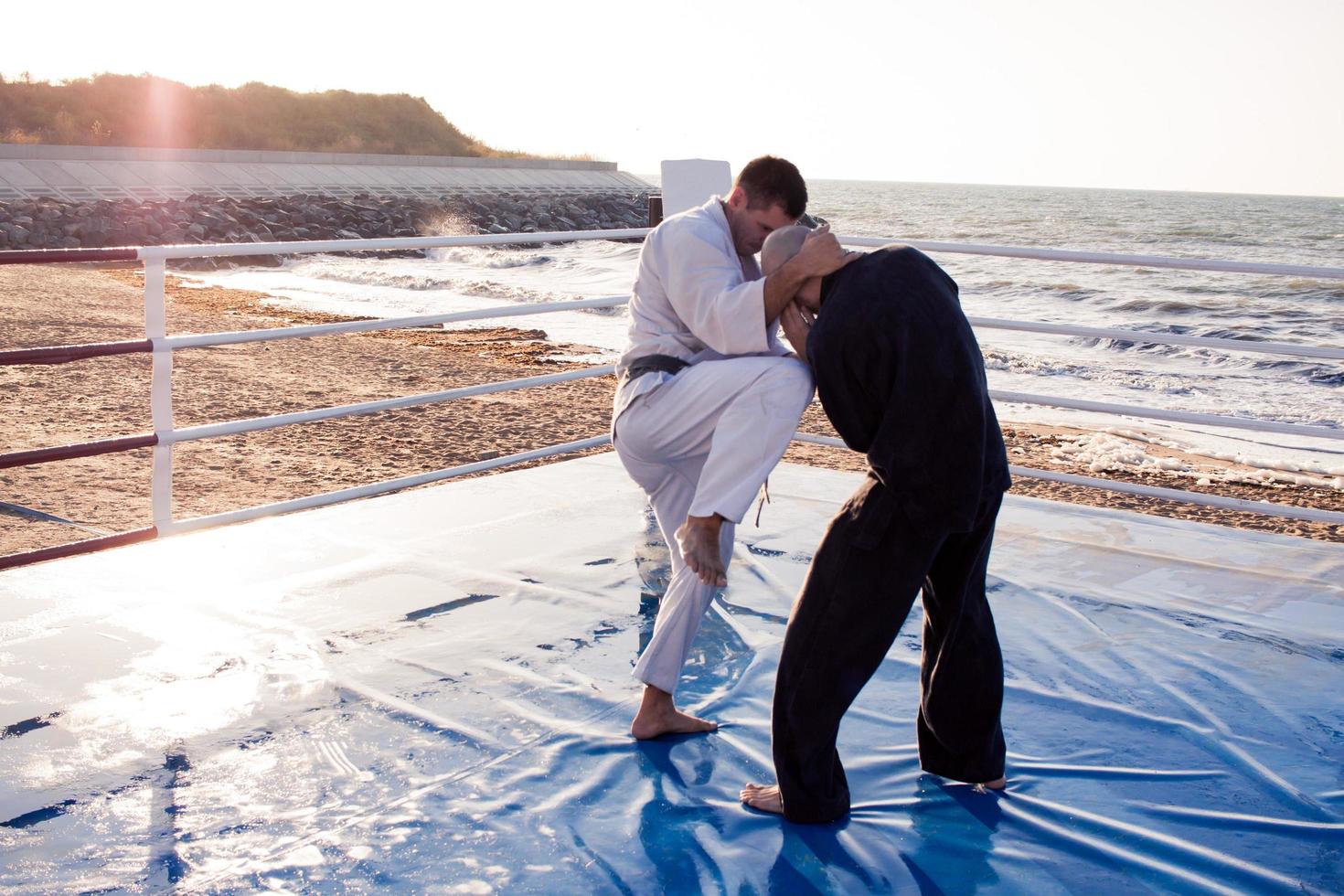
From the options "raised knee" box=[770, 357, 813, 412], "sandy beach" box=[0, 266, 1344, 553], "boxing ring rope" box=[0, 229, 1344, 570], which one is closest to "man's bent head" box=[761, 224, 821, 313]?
"raised knee" box=[770, 357, 813, 412]

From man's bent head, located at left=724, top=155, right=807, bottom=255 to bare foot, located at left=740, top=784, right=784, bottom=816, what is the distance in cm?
113

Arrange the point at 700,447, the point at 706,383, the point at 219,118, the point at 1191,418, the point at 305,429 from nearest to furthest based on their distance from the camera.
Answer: the point at 706,383 < the point at 700,447 < the point at 1191,418 < the point at 305,429 < the point at 219,118

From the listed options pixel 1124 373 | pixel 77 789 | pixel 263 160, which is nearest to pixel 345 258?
pixel 263 160

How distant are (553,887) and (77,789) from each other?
0.99m

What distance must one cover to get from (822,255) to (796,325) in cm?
19

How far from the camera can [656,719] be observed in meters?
2.68

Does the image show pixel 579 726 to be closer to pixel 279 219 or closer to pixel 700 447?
pixel 700 447

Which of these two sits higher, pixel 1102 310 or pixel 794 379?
pixel 794 379

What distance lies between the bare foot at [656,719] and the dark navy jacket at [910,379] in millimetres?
751

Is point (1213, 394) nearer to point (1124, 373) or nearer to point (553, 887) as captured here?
point (1124, 373)

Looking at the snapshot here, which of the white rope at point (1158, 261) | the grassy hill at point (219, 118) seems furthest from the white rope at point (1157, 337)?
the grassy hill at point (219, 118)

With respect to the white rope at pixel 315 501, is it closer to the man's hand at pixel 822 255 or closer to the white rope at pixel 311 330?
the white rope at pixel 311 330

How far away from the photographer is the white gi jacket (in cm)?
246

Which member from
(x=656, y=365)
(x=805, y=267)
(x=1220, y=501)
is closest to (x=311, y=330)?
(x=656, y=365)
